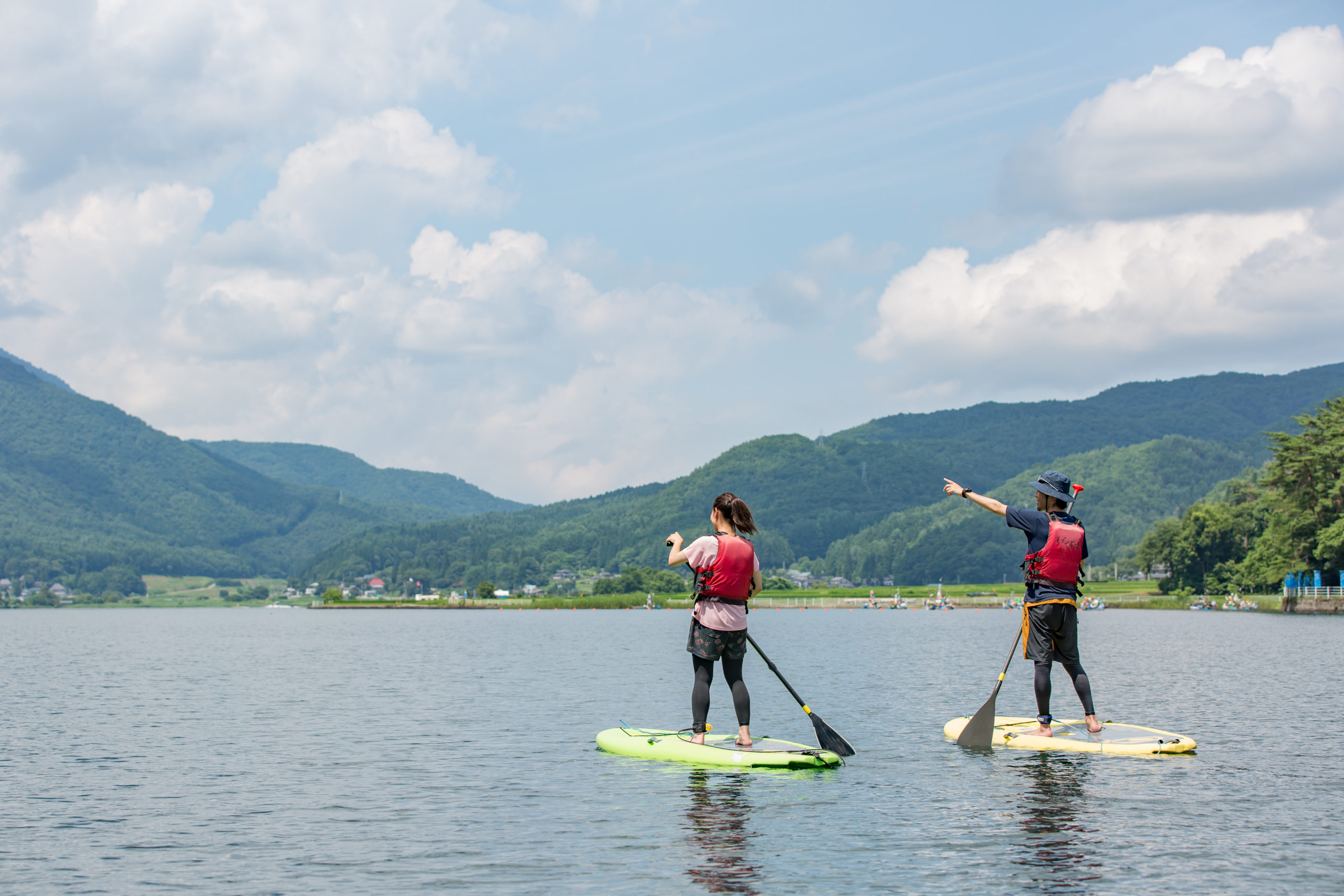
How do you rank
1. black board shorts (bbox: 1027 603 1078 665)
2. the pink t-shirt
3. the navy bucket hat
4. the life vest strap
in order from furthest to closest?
the navy bucket hat < black board shorts (bbox: 1027 603 1078 665) < the life vest strap < the pink t-shirt

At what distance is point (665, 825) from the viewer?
14469 mm

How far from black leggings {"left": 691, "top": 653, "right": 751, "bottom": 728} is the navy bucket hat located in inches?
222

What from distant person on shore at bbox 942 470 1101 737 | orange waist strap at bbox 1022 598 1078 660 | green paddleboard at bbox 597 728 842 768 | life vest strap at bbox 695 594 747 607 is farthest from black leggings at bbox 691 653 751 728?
orange waist strap at bbox 1022 598 1078 660

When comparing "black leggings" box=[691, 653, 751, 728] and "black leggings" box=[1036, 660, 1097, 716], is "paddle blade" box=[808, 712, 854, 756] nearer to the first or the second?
"black leggings" box=[691, 653, 751, 728]

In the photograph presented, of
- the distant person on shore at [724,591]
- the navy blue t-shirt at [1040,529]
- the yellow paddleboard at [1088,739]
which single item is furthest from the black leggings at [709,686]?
the yellow paddleboard at [1088,739]

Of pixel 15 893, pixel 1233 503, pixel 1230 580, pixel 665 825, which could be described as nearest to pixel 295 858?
pixel 15 893

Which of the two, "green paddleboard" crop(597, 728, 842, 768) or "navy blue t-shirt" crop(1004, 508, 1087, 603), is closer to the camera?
"green paddleboard" crop(597, 728, 842, 768)

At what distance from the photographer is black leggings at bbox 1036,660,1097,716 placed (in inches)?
747

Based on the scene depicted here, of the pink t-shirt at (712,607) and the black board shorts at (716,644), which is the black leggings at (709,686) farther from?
the pink t-shirt at (712,607)

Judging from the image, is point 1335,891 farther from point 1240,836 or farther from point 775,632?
point 775,632

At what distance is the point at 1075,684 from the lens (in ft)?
62.1

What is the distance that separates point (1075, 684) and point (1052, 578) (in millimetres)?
1764

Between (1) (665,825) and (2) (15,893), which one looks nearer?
(2) (15,893)

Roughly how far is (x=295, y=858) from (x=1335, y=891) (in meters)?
10.6
